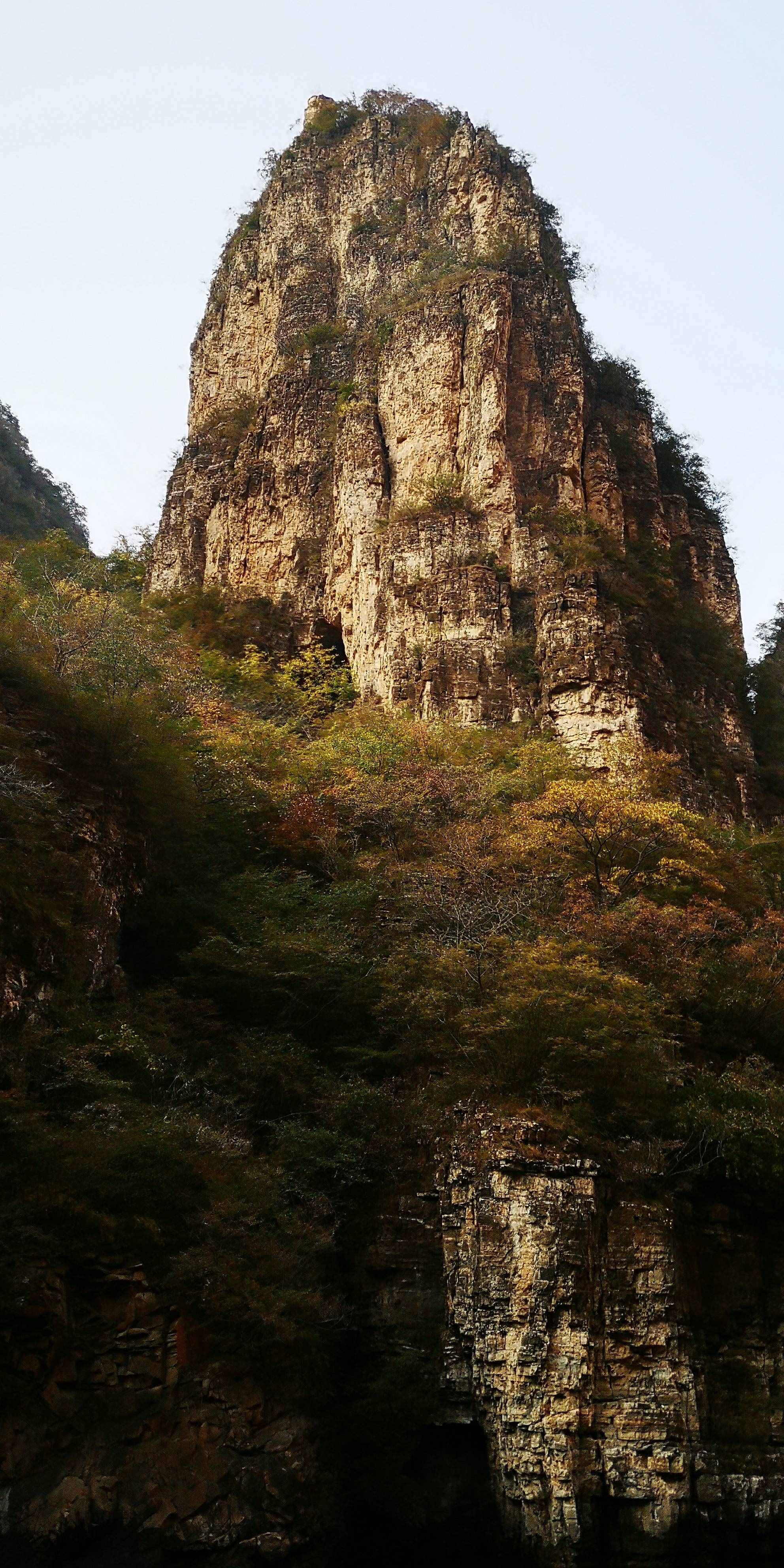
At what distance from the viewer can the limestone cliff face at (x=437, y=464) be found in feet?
103

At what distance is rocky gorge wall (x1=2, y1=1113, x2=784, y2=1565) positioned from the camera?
45.7ft

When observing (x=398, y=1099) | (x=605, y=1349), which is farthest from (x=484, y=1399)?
(x=398, y=1099)

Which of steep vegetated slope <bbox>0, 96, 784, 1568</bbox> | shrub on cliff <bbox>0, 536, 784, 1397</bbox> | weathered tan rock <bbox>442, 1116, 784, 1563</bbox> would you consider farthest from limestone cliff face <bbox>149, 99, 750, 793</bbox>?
weathered tan rock <bbox>442, 1116, 784, 1563</bbox>

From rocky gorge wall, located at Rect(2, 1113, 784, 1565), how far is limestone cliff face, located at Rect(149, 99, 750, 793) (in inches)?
548

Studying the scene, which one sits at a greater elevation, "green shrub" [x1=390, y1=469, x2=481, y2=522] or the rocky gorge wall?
"green shrub" [x1=390, y1=469, x2=481, y2=522]

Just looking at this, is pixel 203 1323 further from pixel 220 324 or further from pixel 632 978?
pixel 220 324

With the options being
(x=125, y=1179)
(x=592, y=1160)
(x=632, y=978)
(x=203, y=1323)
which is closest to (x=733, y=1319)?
(x=592, y=1160)

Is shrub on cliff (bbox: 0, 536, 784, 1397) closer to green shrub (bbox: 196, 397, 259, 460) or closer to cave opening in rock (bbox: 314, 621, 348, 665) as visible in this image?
cave opening in rock (bbox: 314, 621, 348, 665)

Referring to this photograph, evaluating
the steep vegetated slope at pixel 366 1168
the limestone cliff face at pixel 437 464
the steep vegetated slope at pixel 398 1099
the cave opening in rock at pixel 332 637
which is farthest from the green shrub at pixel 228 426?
the steep vegetated slope at pixel 366 1168

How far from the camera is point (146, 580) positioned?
41.6 metres

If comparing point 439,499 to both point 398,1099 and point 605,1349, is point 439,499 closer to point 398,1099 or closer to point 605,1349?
point 398,1099

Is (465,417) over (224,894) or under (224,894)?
over

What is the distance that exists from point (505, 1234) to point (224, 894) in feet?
25.3

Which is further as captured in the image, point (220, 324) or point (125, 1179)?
point (220, 324)
